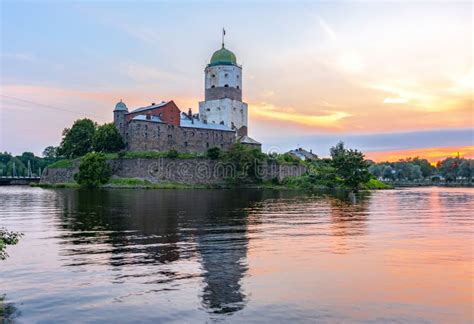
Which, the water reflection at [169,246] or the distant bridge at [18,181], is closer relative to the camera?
the water reflection at [169,246]

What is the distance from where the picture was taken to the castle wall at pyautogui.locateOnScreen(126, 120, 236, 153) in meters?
101

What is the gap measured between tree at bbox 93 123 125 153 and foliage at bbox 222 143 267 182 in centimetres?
2435

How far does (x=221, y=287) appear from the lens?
12.4 meters

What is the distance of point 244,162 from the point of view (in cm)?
10119

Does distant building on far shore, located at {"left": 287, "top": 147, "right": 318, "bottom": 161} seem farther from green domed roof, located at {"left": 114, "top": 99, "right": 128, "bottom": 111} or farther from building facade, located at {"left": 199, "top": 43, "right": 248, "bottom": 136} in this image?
green domed roof, located at {"left": 114, "top": 99, "right": 128, "bottom": 111}

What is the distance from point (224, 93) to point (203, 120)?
9.54 m

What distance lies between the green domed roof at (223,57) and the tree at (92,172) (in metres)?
47.3

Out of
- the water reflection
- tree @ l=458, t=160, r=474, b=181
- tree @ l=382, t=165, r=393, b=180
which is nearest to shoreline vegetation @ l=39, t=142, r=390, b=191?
the water reflection

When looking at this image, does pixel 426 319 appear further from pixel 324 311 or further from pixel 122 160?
pixel 122 160

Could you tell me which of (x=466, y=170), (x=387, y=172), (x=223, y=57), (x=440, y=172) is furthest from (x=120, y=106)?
(x=440, y=172)

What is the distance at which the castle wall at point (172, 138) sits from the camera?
101250 mm

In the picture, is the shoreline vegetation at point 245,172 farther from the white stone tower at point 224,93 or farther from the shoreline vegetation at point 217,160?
the white stone tower at point 224,93

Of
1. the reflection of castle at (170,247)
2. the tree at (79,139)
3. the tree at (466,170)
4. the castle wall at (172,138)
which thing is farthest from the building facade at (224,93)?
the reflection of castle at (170,247)

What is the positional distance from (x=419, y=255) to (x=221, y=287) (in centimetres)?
898
